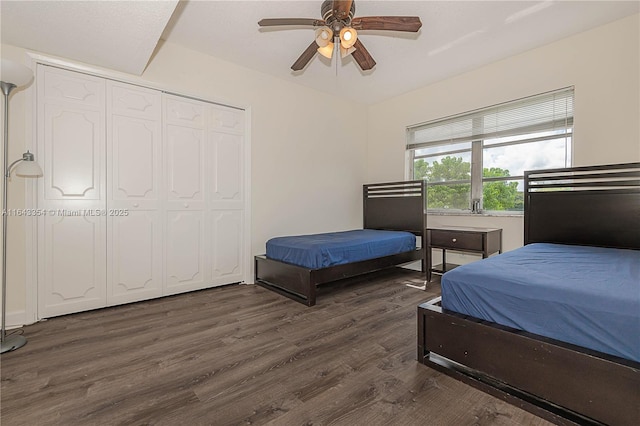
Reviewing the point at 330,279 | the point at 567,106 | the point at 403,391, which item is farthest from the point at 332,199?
the point at 403,391

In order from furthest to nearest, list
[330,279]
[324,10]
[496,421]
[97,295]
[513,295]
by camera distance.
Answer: [330,279] → [97,295] → [324,10] → [513,295] → [496,421]

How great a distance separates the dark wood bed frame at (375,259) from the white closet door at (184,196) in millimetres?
740

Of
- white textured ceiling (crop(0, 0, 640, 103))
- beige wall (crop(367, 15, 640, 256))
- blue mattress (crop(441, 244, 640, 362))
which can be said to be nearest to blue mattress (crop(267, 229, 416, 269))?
beige wall (crop(367, 15, 640, 256))

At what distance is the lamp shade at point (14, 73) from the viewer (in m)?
1.87

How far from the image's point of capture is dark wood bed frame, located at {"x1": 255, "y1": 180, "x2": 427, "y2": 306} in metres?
2.94

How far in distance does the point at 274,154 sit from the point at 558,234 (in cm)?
329

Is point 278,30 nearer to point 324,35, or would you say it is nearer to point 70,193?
point 324,35

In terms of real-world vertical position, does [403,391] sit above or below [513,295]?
below

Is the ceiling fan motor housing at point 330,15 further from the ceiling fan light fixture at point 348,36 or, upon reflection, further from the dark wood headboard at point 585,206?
the dark wood headboard at point 585,206

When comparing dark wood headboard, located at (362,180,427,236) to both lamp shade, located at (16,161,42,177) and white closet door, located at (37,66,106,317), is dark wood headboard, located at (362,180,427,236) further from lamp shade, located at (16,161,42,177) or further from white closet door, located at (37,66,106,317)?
lamp shade, located at (16,161,42,177)

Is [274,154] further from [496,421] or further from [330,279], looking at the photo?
[496,421]

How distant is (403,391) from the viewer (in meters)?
1.54

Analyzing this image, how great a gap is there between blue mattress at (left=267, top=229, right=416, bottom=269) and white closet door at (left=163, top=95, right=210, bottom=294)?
83 cm

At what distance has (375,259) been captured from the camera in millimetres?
3436
